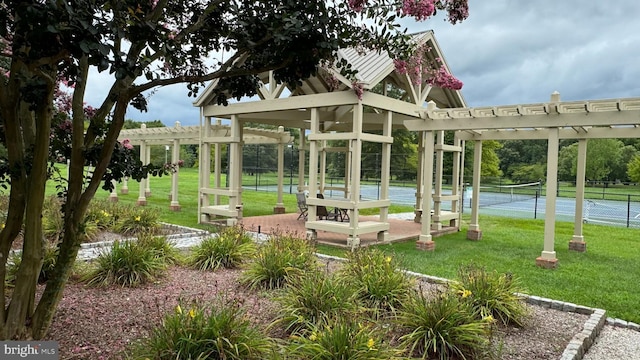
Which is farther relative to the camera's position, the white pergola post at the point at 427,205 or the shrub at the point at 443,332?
the white pergola post at the point at 427,205

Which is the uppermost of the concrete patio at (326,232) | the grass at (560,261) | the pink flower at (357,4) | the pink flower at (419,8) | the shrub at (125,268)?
the pink flower at (419,8)

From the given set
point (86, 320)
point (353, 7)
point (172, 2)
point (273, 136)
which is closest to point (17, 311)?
point (86, 320)

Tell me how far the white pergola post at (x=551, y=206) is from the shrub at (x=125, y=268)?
5944 millimetres

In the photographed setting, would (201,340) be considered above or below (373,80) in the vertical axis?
below

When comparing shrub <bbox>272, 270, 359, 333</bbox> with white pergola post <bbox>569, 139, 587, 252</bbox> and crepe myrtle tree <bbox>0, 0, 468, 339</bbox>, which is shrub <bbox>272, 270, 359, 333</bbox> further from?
white pergola post <bbox>569, 139, 587, 252</bbox>

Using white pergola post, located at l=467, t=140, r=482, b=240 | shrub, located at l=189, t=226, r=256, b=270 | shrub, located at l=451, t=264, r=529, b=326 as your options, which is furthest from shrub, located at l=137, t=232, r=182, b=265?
white pergola post, located at l=467, t=140, r=482, b=240

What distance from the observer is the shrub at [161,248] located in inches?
228

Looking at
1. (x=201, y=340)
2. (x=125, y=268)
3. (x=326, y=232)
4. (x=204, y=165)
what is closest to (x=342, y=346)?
(x=201, y=340)

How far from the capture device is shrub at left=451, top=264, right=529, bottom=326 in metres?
4.23

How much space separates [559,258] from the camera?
25.8 feet

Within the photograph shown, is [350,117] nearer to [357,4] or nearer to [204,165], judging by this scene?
[204,165]

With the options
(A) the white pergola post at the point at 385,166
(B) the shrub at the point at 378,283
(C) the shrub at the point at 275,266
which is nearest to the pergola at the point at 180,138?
(A) the white pergola post at the point at 385,166

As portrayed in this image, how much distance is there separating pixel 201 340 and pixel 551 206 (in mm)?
6226

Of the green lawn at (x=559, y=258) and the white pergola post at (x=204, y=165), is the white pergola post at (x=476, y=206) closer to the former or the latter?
the green lawn at (x=559, y=258)
